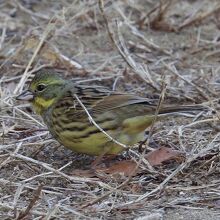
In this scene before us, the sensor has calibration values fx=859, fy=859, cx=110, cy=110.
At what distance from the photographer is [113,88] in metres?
6.27

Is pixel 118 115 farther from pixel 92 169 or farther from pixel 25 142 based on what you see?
pixel 25 142

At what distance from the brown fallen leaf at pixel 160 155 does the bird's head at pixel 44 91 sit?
670 millimetres

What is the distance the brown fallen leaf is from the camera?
4.88 m

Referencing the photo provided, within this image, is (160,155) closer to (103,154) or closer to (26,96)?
(103,154)

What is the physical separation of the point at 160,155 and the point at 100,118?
405 millimetres

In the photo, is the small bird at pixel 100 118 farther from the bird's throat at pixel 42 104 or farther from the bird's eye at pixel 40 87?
the bird's eye at pixel 40 87

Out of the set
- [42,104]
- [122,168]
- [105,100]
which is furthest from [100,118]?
[42,104]

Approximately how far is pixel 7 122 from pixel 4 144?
1.62 feet

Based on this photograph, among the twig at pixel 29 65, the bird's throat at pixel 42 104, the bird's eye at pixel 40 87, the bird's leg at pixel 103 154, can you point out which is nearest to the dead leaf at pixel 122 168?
the bird's leg at pixel 103 154

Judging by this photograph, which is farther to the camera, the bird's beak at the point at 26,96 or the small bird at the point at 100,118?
the bird's beak at the point at 26,96

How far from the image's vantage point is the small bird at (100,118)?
189 inches

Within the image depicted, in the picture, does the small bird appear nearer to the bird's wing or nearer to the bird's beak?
the bird's wing

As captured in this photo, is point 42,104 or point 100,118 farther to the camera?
point 42,104

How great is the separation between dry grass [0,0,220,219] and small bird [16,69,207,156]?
6.4 inches
